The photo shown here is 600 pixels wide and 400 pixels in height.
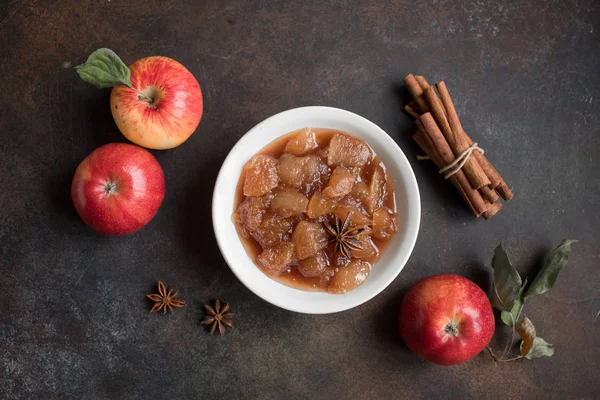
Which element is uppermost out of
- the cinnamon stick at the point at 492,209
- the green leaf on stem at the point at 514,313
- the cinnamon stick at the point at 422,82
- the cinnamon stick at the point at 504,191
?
the cinnamon stick at the point at 422,82

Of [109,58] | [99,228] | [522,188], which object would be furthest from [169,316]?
[522,188]

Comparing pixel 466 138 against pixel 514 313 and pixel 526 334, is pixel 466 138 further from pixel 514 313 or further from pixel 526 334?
pixel 526 334

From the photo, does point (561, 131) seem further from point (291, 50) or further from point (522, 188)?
point (291, 50)

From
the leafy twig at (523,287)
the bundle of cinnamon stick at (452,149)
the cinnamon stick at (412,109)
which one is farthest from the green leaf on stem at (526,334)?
the cinnamon stick at (412,109)

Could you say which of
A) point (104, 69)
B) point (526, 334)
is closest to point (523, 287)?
point (526, 334)

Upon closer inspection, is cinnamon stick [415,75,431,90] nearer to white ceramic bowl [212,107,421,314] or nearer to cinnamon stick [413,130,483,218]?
cinnamon stick [413,130,483,218]

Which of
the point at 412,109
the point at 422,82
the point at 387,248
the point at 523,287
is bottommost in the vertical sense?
the point at 523,287

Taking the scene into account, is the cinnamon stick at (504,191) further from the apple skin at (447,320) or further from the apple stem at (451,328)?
the apple stem at (451,328)
